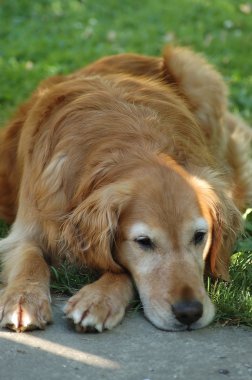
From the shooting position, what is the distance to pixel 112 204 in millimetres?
4449

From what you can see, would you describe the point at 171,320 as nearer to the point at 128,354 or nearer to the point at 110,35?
the point at 128,354

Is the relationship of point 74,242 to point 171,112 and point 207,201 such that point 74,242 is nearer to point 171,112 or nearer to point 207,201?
point 207,201

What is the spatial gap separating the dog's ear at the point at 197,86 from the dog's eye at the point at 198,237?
1.87m

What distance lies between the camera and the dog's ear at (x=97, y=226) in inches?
176

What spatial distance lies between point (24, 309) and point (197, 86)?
2.88 meters

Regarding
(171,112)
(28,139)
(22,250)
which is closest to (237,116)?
(171,112)

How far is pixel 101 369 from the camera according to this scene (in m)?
3.76

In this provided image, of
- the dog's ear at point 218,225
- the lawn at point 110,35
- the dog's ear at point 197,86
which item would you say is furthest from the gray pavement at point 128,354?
the lawn at point 110,35

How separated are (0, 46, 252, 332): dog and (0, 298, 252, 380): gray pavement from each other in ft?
0.26

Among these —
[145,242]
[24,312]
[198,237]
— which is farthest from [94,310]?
[198,237]

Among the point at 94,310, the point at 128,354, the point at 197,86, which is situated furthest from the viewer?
the point at 197,86

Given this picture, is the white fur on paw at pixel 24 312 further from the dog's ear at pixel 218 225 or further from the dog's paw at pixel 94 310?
the dog's ear at pixel 218 225

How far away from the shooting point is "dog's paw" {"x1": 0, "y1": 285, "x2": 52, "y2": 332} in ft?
13.5

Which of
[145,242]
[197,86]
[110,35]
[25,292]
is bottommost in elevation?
[110,35]
